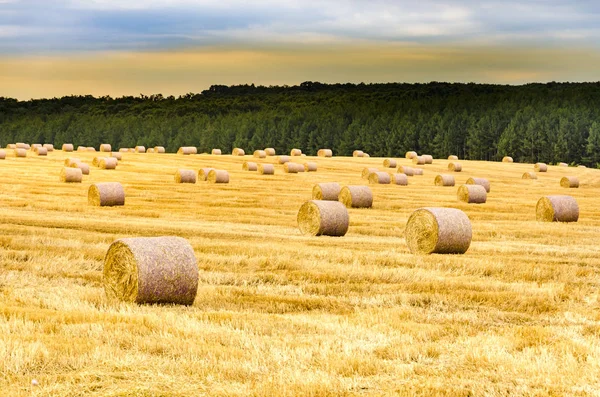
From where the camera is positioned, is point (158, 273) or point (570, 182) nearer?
point (158, 273)

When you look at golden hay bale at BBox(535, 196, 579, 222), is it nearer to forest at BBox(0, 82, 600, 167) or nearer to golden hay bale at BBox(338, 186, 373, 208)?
golden hay bale at BBox(338, 186, 373, 208)

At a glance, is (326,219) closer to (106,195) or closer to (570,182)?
(106,195)

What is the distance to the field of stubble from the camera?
884 cm

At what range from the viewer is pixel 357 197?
33406 mm

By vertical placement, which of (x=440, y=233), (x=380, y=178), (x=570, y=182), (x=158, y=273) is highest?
(x=158, y=273)

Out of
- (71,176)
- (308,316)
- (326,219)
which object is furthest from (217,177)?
(308,316)

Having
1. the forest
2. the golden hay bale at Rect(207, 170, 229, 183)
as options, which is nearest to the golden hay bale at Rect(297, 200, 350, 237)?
the golden hay bale at Rect(207, 170, 229, 183)

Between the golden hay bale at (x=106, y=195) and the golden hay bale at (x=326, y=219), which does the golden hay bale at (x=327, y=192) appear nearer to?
the golden hay bale at (x=106, y=195)

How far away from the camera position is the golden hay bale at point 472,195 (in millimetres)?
Result: 36656

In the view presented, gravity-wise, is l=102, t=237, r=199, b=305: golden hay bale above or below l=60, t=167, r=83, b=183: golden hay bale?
above

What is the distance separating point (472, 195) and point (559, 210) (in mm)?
7409

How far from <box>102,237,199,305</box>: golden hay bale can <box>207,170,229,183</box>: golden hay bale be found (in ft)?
102

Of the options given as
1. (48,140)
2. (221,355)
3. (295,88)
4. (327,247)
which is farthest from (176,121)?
(221,355)

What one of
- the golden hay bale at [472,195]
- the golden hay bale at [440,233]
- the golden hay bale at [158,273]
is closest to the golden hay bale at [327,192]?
the golden hay bale at [472,195]
